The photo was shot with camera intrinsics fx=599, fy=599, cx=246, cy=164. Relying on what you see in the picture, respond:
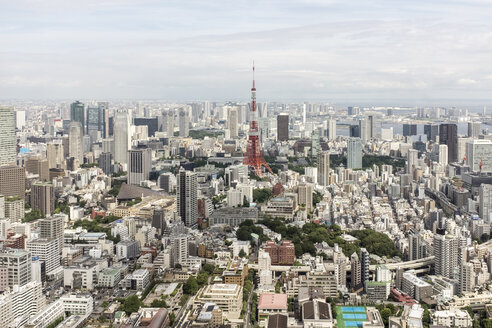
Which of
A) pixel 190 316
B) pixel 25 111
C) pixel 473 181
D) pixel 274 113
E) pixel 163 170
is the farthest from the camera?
pixel 274 113

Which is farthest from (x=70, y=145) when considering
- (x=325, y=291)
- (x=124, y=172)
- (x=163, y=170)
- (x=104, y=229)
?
(x=325, y=291)

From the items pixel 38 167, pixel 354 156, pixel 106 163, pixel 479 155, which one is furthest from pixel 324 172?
pixel 38 167

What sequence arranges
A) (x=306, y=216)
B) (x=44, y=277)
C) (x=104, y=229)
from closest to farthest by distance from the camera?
(x=44, y=277) < (x=104, y=229) < (x=306, y=216)

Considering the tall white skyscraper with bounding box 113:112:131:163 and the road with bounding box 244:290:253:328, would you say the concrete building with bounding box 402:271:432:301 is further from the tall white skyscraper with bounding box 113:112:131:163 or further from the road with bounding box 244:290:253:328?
the tall white skyscraper with bounding box 113:112:131:163

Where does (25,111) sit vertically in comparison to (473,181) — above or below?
above

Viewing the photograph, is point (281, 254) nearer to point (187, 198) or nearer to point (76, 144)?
point (187, 198)

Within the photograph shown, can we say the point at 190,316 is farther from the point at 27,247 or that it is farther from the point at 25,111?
the point at 25,111
